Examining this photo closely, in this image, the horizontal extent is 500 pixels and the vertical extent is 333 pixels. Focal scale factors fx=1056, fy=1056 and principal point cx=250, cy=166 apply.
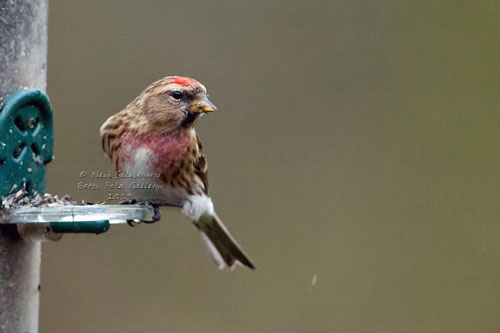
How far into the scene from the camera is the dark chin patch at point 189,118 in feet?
15.6

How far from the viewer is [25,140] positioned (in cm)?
421

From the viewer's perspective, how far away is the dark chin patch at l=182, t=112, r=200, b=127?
15.6ft

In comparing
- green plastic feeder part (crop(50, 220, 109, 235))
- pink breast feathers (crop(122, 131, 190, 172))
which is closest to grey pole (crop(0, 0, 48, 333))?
green plastic feeder part (crop(50, 220, 109, 235))

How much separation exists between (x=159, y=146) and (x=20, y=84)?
77 centimetres

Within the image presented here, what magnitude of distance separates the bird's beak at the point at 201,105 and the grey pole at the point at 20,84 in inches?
26.4

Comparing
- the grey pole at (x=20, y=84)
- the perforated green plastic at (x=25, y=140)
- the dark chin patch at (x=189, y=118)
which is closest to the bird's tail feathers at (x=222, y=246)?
the dark chin patch at (x=189, y=118)

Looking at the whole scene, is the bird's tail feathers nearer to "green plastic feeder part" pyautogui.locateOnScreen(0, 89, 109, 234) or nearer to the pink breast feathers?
the pink breast feathers

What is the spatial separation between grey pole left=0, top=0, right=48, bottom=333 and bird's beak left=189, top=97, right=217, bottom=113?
0.67 m

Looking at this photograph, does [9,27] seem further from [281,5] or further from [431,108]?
[431,108]

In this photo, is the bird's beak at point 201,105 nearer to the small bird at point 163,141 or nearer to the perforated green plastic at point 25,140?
the small bird at point 163,141

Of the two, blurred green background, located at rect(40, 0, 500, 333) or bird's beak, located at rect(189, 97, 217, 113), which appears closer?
bird's beak, located at rect(189, 97, 217, 113)

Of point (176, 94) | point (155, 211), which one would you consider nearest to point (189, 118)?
point (176, 94)

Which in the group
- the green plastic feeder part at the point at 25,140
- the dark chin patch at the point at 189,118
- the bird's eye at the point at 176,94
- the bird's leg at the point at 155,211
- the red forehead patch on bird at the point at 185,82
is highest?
the red forehead patch on bird at the point at 185,82

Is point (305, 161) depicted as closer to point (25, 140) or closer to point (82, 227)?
point (25, 140)
